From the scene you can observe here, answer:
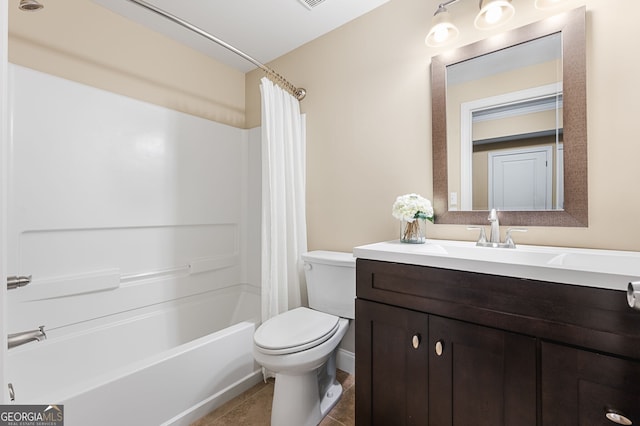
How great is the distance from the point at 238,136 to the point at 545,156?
2138 mm

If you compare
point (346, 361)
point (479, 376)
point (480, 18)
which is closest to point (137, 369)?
point (346, 361)

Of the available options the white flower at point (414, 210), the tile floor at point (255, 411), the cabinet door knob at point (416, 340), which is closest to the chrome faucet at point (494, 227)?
the white flower at point (414, 210)

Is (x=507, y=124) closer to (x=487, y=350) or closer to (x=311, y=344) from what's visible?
(x=487, y=350)

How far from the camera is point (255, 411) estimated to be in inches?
58.5

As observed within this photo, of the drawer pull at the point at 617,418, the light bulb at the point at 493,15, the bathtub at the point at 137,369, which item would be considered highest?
the light bulb at the point at 493,15

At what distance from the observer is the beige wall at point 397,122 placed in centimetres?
110

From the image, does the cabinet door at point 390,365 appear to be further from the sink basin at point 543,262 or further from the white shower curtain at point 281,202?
the white shower curtain at point 281,202

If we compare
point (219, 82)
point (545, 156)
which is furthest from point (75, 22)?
point (545, 156)

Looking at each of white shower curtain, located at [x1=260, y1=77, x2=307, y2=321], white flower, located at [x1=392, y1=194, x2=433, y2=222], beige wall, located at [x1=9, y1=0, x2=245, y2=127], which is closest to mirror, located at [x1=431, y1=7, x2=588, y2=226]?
white flower, located at [x1=392, y1=194, x2=433, y2=222]

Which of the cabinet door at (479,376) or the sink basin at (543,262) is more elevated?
the sink basin at (543,262)

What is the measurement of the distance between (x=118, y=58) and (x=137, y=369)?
A: 74.9 inches

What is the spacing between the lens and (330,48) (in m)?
1.96

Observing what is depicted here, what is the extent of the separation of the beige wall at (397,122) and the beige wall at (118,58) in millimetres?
600

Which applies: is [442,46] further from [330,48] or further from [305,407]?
[305,407]
